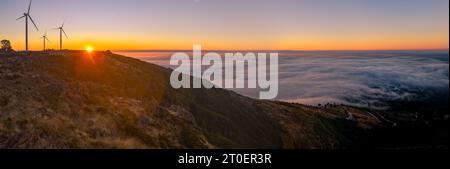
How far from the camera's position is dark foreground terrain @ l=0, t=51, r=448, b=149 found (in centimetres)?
2528

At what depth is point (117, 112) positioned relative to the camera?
30.1m

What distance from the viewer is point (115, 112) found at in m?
30.0

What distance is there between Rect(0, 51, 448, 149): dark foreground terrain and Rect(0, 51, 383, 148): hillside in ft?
0.21

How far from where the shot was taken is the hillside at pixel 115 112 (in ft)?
82.8

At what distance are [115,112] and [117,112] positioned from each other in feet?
0.57

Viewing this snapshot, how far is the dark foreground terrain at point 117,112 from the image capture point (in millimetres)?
25281

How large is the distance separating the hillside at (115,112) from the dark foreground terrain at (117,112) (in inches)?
2.5
